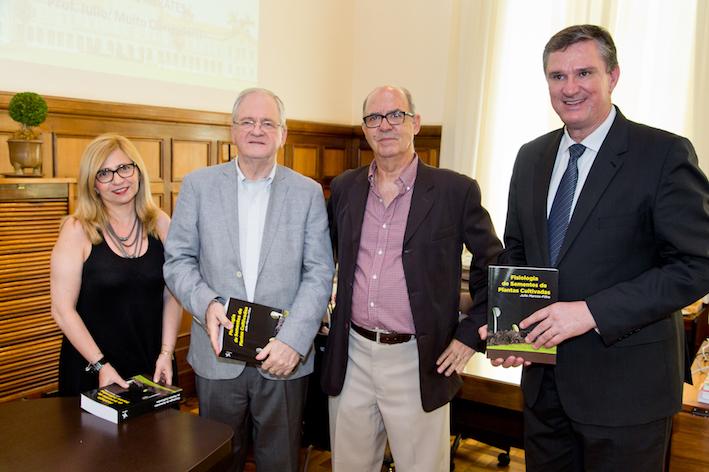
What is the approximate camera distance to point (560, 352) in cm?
165

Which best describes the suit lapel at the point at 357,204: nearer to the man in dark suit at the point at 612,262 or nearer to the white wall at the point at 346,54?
the man in dark suit at the point at 612,262

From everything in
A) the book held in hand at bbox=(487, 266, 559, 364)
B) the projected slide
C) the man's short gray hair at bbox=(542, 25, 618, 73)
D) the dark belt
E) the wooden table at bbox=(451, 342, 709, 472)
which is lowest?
the wooden table at bbox=(451, 342, 709, 472)

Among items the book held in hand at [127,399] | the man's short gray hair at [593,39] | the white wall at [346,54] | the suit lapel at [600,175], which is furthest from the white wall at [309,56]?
the suit lapel at [600,175]

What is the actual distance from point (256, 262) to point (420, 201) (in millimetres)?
573

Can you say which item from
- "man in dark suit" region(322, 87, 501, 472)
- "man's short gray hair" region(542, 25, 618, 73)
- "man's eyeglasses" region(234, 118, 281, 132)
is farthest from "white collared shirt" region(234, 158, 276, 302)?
"man's short gray hair" region(542, 25, 618, 73)

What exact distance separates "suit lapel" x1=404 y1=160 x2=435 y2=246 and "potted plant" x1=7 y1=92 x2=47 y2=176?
2017mm

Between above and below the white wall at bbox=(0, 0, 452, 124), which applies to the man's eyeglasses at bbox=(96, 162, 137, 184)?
below

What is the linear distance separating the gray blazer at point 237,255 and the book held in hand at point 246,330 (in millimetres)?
96

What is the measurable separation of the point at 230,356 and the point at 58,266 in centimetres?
72

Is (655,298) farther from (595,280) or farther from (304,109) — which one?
(304,109)

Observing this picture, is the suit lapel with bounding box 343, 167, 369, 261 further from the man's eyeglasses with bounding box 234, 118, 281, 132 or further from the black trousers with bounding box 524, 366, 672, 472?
the black trousers with bounding box 524, 366, 672, 472

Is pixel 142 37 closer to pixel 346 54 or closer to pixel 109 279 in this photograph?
pixel 109 279

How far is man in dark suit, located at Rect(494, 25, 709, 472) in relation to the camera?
1.48 metres

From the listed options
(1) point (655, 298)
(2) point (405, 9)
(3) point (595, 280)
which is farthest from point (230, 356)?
(2) point (405, 9)
